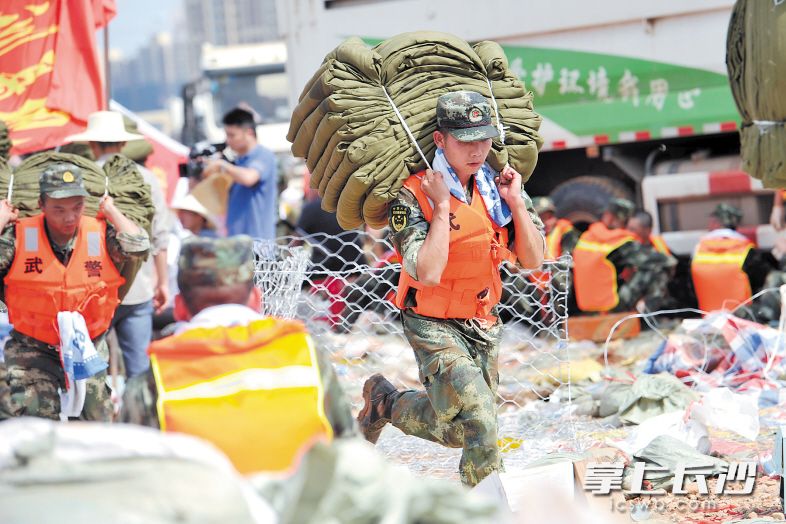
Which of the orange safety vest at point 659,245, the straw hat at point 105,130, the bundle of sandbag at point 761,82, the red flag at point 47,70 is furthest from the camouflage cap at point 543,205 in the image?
the bundle of sandbag at point 761,82

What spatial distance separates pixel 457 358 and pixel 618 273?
554 centimetres

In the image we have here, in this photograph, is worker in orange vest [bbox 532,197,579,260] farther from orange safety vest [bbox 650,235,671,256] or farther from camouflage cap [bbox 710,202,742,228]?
camouflage cap [bbox 710,202,742,228]

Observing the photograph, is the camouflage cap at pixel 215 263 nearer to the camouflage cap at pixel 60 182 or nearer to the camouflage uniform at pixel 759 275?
the camouflage cap at pixel 60 182

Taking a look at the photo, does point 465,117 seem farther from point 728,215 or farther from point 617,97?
point 617,97

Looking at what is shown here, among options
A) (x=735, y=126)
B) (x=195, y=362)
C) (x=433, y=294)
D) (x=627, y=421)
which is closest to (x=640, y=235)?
(x=735, y=126)

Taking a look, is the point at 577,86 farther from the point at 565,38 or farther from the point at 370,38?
the point at 370,38

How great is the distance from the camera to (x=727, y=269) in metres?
9.16

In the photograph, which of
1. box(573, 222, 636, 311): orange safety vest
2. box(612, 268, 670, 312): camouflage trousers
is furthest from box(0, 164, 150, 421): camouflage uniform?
box(612, 268, 670, 312): camouflage trousers

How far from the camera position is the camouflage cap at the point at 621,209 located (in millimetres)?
10000

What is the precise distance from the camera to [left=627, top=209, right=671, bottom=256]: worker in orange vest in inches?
388

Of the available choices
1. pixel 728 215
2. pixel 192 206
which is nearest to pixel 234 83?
pixel 192 206

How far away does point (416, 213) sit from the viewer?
15.3 ft

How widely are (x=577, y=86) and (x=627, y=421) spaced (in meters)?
4.39

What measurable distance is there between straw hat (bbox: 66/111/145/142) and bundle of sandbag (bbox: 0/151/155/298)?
0.82m
